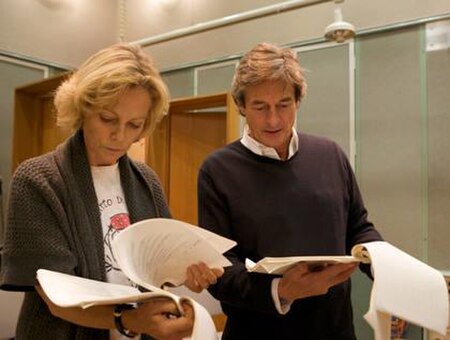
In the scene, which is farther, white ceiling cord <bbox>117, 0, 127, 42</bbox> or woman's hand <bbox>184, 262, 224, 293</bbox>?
white ceiling cord <bbox>117, 0, 127, 42</bbox>

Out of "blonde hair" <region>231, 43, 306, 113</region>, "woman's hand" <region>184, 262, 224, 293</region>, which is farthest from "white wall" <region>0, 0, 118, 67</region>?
"woman's hand" <region>184, 262, 224, 293</region>

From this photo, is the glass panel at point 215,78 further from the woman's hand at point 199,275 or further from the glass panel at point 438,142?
the woman's hand at point 199,275

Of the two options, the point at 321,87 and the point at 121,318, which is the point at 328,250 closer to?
the point at 121,318

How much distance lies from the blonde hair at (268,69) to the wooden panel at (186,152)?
88.7 inches

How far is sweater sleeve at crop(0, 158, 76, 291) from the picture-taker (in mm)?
799

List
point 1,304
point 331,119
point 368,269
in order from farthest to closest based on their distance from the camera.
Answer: point 331,119 < point 1,304 < point 368,269

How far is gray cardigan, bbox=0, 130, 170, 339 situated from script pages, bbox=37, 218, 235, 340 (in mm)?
78

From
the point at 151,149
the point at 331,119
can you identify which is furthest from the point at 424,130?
the point at 151,149

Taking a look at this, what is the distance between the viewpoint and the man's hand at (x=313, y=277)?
0.90m

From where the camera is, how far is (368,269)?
104cm

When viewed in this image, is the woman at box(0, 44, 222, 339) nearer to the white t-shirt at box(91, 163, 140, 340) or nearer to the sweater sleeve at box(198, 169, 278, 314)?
the white t-shirt at box(91, 163, 140, 340)

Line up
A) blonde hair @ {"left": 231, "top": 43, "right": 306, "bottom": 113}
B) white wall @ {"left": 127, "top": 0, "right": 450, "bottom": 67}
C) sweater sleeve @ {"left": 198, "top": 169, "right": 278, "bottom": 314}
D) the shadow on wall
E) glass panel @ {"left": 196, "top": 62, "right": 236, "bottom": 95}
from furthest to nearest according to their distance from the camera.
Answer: glass panel @ {"left": 196, "top": 62, "right": 236, "bottom": 95} → white wall @ {"left": 127, "top": 0, "right": 450, "bottom": 67} → the shadow on wall → blonde hair @ {"left": 231, "top": 43, "right": 306, "bottom": 113} → sweater sleeve @ {"left": 198, "top": 169, "right": 278, "bottom": 314}

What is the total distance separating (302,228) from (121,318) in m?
0.50

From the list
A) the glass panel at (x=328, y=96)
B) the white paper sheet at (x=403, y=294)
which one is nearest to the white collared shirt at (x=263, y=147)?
the white paper sheet at (x=403, y=294)
